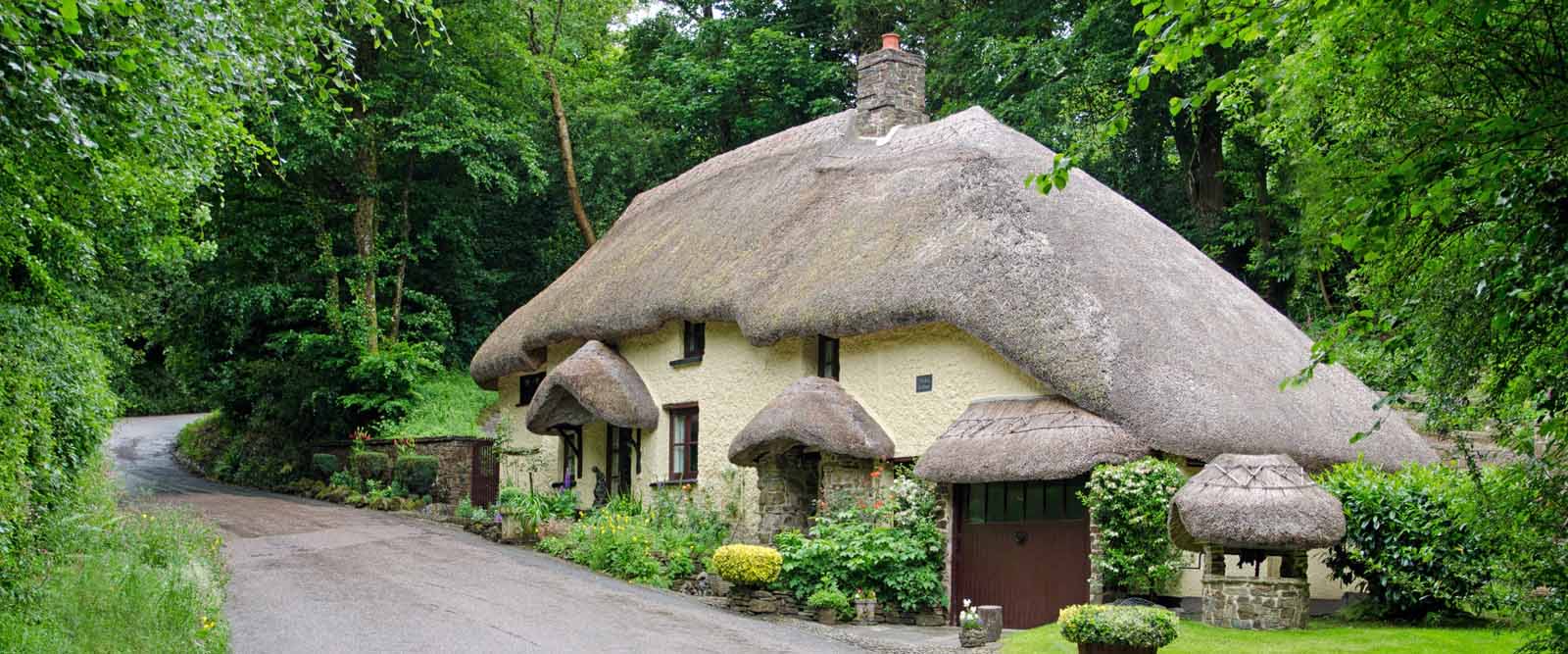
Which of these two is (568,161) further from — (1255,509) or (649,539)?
(1255,509)

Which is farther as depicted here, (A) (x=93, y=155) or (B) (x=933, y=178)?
(B) (x=933, y=178)

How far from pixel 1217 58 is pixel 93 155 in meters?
22.2

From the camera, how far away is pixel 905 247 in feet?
60.7

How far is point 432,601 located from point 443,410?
1396 cm

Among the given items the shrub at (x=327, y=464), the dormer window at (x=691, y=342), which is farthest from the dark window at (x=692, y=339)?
the shrub at (x=327, y=464)

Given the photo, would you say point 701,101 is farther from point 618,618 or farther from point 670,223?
point 618,618

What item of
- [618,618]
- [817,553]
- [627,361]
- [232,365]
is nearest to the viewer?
[618,618]

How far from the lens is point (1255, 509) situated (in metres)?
13.8

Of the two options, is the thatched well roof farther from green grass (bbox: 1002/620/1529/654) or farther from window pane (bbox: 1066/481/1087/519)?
green grass (bbox: 1002/620/1529/654)

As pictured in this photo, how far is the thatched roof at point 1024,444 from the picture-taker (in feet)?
50.3

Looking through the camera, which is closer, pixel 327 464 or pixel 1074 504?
pixel 1074 504

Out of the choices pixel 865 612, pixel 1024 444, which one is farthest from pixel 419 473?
pixel 1024 444

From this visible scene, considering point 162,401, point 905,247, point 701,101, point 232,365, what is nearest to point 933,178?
point 905,247

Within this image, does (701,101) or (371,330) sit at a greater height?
(701,101)
